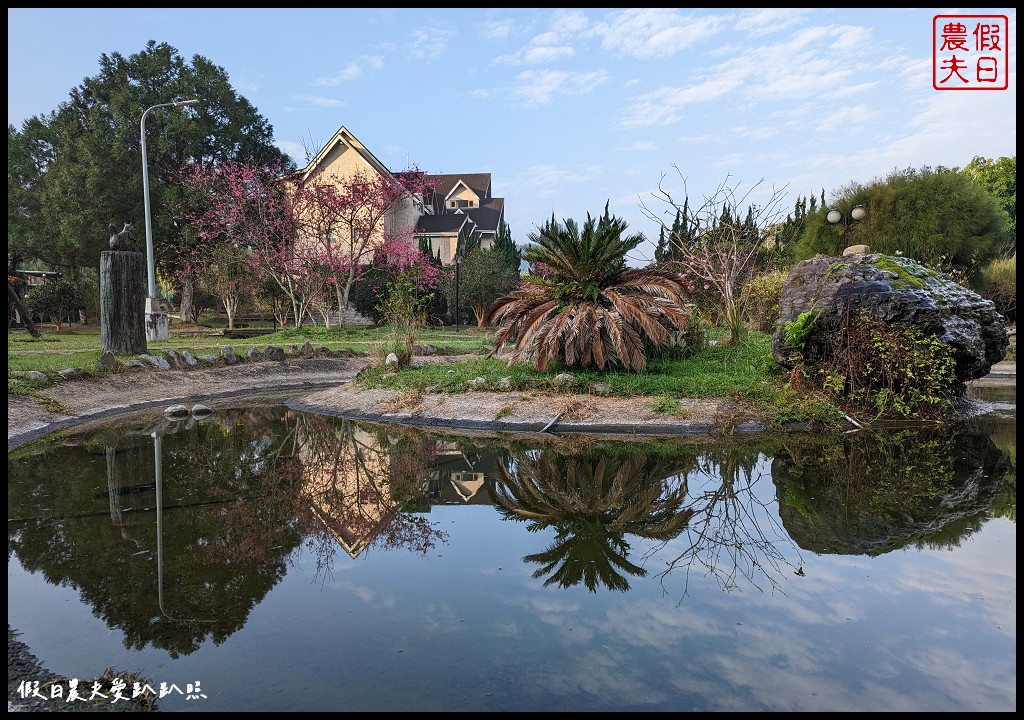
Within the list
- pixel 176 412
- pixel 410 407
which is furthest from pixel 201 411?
pixel 410 407

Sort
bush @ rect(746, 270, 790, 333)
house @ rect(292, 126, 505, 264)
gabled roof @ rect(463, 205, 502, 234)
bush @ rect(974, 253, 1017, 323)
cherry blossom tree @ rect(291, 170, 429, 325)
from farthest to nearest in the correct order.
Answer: gabled roof @ rect(463, 205, 502, 234) → house @ rect(292, 126, 505, 264) → cherry blossom tree @ rect(291, 170, 429, 325) → bush @ rect(974, 253, 1017, 323) → bush @ rect(746, 270, 790, 333)

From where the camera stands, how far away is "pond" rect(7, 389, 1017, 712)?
298cm

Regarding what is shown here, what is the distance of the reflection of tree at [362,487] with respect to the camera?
4.97 metres

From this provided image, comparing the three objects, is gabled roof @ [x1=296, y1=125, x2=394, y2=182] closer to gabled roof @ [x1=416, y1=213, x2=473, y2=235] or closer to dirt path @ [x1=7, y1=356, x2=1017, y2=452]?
gabled roof @ [x1=416, y1=213, x2=473, y2=235]

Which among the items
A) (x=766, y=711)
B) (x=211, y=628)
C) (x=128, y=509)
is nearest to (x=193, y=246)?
(x=128, y=509)

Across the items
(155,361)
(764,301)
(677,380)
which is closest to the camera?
(677,380)

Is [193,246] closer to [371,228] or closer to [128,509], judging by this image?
[371,228]

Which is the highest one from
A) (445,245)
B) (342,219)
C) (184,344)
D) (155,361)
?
(445,245)

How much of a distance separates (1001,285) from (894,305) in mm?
15192

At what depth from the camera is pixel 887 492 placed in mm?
5781

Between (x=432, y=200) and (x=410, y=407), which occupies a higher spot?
(x=432, y=200)

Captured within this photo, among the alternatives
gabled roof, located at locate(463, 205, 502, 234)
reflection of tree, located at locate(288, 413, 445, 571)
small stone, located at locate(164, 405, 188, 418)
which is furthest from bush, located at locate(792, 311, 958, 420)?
gabled roof, located at locate(463, 205, 502, 234)

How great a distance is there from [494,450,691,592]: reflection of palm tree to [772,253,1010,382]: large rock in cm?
445

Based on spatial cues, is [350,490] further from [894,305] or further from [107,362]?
[107,362]
